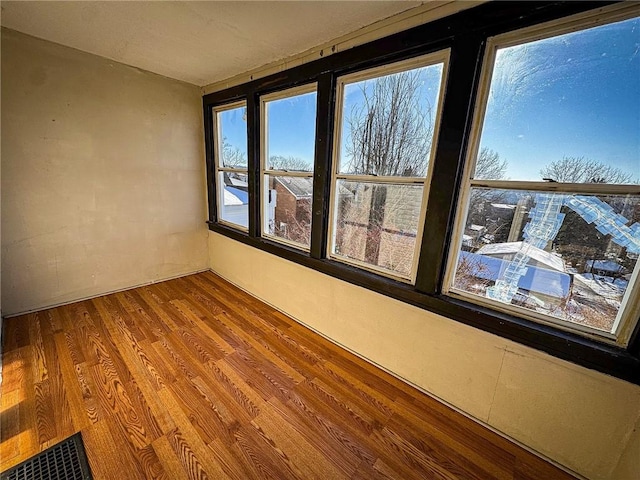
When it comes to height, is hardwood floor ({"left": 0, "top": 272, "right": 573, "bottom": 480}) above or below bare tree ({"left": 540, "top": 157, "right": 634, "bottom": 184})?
below

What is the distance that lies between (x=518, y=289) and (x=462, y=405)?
0.80m

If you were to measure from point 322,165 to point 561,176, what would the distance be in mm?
1398

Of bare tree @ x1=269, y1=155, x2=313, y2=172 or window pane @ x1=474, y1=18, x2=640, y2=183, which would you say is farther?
bare tree @ x1=269, y1=155, x2=313, y2=172

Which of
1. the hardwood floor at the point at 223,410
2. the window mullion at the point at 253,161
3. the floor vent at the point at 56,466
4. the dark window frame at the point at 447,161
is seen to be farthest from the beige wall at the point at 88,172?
the floor vent at the point at 56,466

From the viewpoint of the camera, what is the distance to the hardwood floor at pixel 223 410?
1.26 m

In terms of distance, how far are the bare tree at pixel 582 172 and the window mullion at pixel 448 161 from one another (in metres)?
0.39

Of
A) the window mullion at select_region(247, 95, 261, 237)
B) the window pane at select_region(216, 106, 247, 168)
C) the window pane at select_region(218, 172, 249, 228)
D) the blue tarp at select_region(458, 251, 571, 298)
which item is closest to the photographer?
Answer: the blue tarp at select_region(458, 251, 571, 298)

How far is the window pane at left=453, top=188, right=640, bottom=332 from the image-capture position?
111cm

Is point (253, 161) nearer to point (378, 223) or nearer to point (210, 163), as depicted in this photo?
point (210, 163)

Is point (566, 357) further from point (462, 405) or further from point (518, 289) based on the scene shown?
point (462, 405)

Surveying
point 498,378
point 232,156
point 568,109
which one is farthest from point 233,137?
point 498,378

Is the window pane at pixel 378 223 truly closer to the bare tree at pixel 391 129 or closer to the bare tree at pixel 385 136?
the bare tree at pixel 385 136

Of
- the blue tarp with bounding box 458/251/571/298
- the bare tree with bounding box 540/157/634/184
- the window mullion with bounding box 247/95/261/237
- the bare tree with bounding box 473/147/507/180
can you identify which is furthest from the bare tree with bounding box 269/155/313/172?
the bare tree with bounding box 540/157/634/184

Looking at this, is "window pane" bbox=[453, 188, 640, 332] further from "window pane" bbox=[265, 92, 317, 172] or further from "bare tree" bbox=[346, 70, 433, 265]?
"window pane" bbox=[265, 92, 317, 172]
